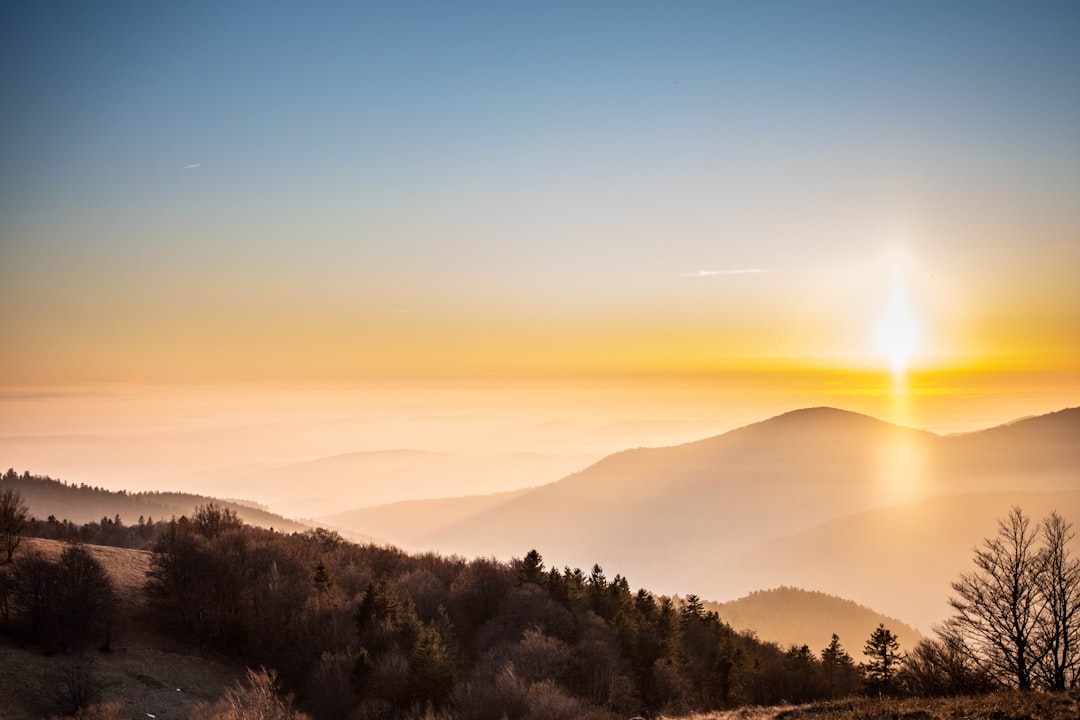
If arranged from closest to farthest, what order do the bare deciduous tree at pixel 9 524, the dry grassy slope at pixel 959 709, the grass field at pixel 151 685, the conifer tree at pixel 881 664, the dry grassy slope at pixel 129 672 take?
1. the dry grassy slope at pixel 959 709
2. the grass field at pixel 151 685
3. the dry grassy slope at pixel 129 672
4. the conifer tree at pixel 881 664
5. the bare deciduous tree at pixel 9 524

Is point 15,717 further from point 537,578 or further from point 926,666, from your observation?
point 926,666

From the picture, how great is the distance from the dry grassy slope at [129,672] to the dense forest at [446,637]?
1.67 meters

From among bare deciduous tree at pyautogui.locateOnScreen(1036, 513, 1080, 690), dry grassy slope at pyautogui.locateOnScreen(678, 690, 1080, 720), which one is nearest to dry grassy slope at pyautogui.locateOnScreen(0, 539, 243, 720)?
dry grassy slope at pyautogui.locateOnScreen(678, 690, 1080, 720)

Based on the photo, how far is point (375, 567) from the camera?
82688 mm

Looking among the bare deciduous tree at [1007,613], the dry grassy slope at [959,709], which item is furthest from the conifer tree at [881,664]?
the dry grassy slope at [959,709]

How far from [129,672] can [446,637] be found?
23.3 metres

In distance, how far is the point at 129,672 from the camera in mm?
45562

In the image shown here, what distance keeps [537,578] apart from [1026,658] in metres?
44.7

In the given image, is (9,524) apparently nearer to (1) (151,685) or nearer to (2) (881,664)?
(1) (151,685)

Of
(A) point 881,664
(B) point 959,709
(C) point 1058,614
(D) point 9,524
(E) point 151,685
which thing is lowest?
(E) point 151,685

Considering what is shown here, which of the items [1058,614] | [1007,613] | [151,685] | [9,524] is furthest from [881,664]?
[9,524]

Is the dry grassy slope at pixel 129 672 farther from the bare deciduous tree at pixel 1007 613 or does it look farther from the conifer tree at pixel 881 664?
the bare deciduous tree at pixel 1007 613

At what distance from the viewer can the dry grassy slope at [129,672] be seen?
39.2 meters

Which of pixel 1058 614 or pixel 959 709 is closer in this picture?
pixel 959 709
